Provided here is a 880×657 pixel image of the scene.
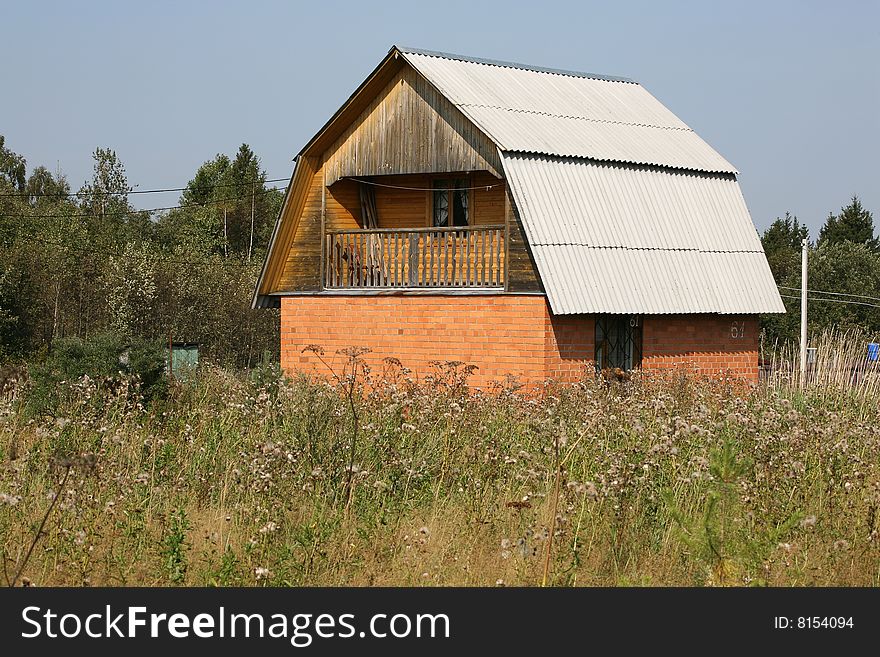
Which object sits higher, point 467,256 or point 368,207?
point 368,207

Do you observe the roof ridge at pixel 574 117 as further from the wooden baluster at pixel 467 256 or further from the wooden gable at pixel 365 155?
the wooden baluster at pixel 467 256

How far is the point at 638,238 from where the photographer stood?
73.0 feet

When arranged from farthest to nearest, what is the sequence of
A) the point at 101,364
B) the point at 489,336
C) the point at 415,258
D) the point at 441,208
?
the point at 441,208 → the point at 415,258 → the point at 489,336 → the point at 101,364

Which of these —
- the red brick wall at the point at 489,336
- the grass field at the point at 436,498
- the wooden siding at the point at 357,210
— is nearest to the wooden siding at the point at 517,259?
the red brick wall at the point at 489,336

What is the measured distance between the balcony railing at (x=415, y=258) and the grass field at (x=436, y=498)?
8.72 meters

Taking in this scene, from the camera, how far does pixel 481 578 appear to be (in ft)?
27.8

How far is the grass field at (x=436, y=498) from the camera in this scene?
27.7 feet

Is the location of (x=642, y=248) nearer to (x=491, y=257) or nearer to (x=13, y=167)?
(x=491, y=257)

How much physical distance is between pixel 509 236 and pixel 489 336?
1.62 metres

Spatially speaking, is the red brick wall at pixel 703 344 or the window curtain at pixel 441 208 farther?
the window curtain at pixel 441 208

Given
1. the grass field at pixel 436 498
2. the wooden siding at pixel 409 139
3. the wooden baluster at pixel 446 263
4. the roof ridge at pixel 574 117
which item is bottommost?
the grass field at pixel 436 498

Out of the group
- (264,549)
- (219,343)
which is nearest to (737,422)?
(264,549)

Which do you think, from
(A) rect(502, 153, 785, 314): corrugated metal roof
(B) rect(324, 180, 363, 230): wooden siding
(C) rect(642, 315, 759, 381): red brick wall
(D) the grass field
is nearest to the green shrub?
(D) the grass field

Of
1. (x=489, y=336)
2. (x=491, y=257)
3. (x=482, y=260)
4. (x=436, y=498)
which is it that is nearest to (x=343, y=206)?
(x=482, y=260)
